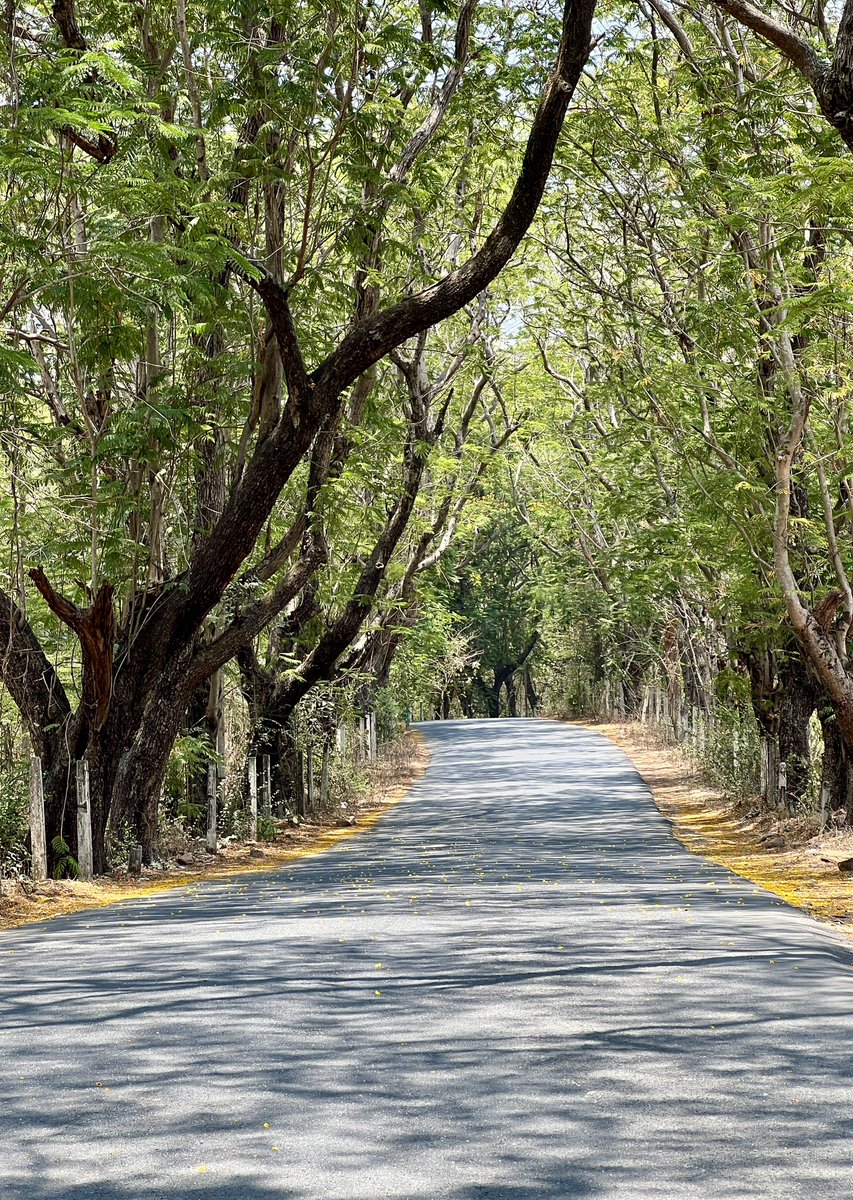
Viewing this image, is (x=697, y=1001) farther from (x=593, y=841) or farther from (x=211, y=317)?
(x=593, y=841)

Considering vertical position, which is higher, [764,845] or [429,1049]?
[429,1049]

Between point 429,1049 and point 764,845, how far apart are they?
11.8 metres

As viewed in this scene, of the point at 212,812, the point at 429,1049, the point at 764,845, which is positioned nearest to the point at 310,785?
the point at 212,812

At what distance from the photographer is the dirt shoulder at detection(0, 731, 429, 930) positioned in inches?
456

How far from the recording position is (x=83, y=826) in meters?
13.4

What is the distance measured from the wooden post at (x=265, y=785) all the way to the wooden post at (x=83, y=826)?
613cm

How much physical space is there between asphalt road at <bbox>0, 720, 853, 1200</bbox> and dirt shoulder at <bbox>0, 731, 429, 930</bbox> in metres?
0.81

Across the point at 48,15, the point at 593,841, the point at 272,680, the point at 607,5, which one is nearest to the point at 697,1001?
the point at 593,841

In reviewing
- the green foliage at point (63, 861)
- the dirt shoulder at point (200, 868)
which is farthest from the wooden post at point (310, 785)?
the green foliage at point (63, 861)

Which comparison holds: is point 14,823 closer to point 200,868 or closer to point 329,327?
point 200,868

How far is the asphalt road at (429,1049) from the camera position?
14.0 feet

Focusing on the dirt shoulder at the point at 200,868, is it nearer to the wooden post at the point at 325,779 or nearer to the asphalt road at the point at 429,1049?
the wooden post at the point at 325,779

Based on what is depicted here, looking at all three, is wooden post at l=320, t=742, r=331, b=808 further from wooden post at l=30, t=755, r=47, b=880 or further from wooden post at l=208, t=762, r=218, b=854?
wooden post at l=30, t=755, r=47, b=880

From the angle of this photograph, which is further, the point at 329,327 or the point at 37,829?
the point at 329,327
